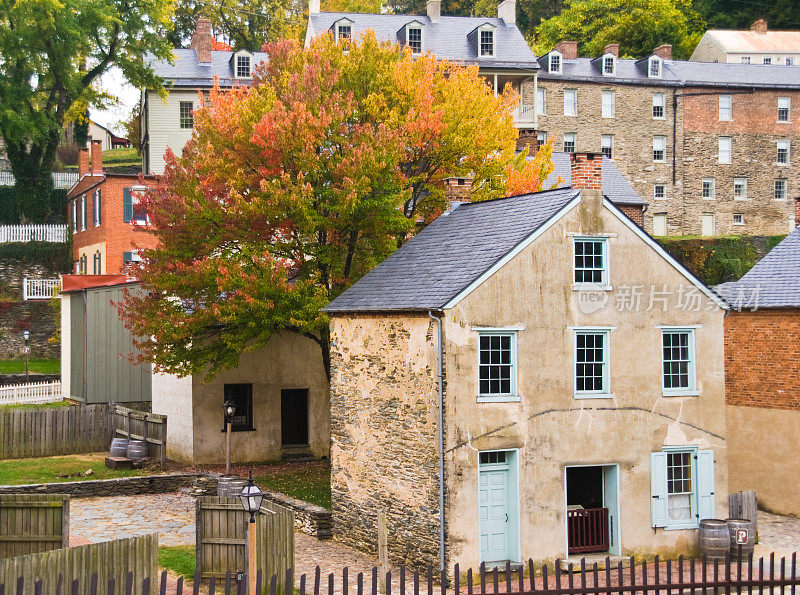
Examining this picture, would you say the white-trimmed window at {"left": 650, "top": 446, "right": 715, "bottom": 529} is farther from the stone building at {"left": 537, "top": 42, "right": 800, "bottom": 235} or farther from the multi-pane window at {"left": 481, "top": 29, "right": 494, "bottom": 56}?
the stone building at {"left": 537, "top": 42, "right": 800, "bottom": 235}

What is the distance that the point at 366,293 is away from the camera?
70.4 ft

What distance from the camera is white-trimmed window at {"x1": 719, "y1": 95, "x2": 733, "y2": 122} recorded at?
210 ft

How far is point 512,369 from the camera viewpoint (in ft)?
63.8

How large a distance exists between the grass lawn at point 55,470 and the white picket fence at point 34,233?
2541 cm

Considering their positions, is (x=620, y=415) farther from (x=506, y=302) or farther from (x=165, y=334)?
(x=165, y=334)

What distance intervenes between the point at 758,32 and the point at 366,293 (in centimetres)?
6437

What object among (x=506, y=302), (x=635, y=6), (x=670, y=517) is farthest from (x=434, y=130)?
(x=635, y=6)

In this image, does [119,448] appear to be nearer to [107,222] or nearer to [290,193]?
[290,193]

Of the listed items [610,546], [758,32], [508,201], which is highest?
[758,32]

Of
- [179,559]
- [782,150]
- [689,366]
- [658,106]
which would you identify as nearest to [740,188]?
[782,150]

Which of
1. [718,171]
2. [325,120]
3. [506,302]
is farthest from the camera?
[718,171]

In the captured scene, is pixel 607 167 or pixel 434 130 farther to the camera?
pixel 607 167

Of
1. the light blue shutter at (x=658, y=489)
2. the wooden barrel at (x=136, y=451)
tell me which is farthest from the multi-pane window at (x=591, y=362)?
the wooden barrel at (x=136, y=451)

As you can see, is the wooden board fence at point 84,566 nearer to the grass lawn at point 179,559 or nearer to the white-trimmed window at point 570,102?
the grass lawn at point 179,559
